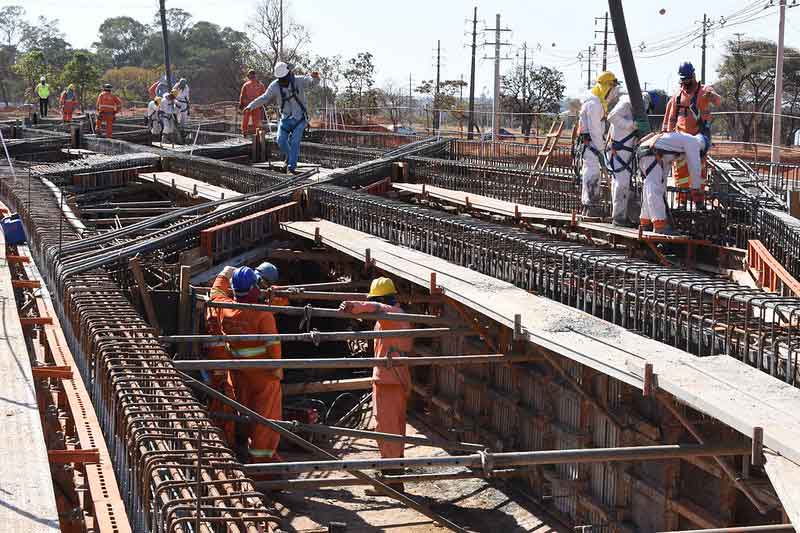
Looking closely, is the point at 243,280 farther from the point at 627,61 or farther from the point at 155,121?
the point at 155,121

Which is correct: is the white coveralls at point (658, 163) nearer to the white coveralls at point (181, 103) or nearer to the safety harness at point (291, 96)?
the safety harness at point (291, 96)

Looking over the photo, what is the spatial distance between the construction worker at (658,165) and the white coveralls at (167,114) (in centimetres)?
2192

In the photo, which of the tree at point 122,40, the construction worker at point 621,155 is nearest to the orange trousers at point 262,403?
the construction worker at point 621,155

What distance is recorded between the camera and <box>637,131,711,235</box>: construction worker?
46.3ft

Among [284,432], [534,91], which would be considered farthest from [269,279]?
[534,91]

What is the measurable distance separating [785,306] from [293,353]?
8.97 meters

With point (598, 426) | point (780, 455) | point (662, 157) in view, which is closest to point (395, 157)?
point (662, 157)

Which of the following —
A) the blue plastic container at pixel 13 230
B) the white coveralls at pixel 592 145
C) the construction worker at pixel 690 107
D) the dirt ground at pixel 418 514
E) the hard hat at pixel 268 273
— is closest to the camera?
the dirt ground at pixel 418 514

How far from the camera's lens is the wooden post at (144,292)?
42.0 feet

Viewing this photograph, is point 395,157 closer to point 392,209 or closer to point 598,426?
point 392,209

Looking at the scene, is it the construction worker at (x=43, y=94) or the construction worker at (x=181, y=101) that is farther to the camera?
the construction worker at (x=43, y=94)

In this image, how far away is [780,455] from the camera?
6539 mm

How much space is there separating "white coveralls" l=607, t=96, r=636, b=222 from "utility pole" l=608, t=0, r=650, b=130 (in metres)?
0.16

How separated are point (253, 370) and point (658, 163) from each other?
5.66m
